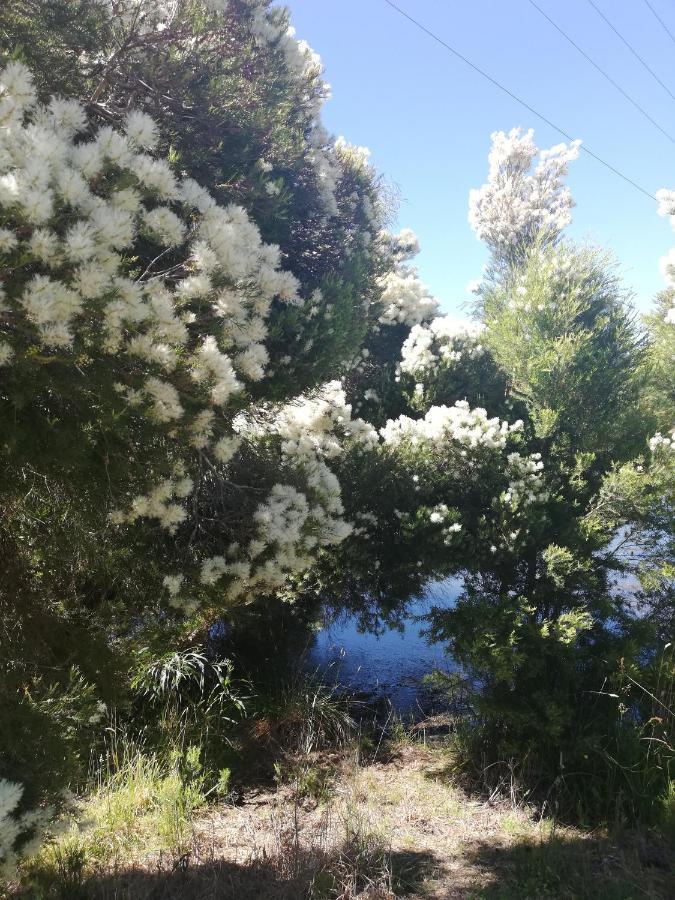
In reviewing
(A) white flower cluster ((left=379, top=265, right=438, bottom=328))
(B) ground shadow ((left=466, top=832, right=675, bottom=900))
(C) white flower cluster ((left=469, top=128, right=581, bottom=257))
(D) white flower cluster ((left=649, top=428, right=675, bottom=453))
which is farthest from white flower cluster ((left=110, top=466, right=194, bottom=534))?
(C) white flower cluster ((left=469, top=128, right=581, bottom=257))

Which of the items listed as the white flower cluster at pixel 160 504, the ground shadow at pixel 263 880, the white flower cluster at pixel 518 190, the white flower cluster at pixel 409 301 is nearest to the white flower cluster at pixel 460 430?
the white flower cluster at pixel 409 301

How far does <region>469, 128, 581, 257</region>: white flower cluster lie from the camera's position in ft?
72.1

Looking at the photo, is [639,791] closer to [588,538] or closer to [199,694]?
[588,538]

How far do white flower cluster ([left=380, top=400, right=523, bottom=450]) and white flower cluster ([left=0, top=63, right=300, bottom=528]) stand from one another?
2.80 metres

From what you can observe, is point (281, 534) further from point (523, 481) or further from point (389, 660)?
point (389, 660)

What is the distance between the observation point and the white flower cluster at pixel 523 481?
5.36m

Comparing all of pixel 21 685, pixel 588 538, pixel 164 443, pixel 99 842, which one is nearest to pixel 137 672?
pixel 99 842

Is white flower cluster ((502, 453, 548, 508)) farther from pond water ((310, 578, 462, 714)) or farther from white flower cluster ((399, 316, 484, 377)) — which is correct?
white flower cluster ((399, 316, 484, 377))

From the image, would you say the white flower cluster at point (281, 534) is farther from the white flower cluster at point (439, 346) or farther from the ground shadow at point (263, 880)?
the white flower cluster at point (439, 346)

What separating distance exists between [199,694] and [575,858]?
3.63 meters

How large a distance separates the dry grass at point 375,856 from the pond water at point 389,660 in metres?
1.82

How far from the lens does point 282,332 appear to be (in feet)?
13.1

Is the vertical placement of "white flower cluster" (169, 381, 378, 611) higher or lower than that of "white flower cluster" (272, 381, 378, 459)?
lower

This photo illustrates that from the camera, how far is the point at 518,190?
22.4 metres
